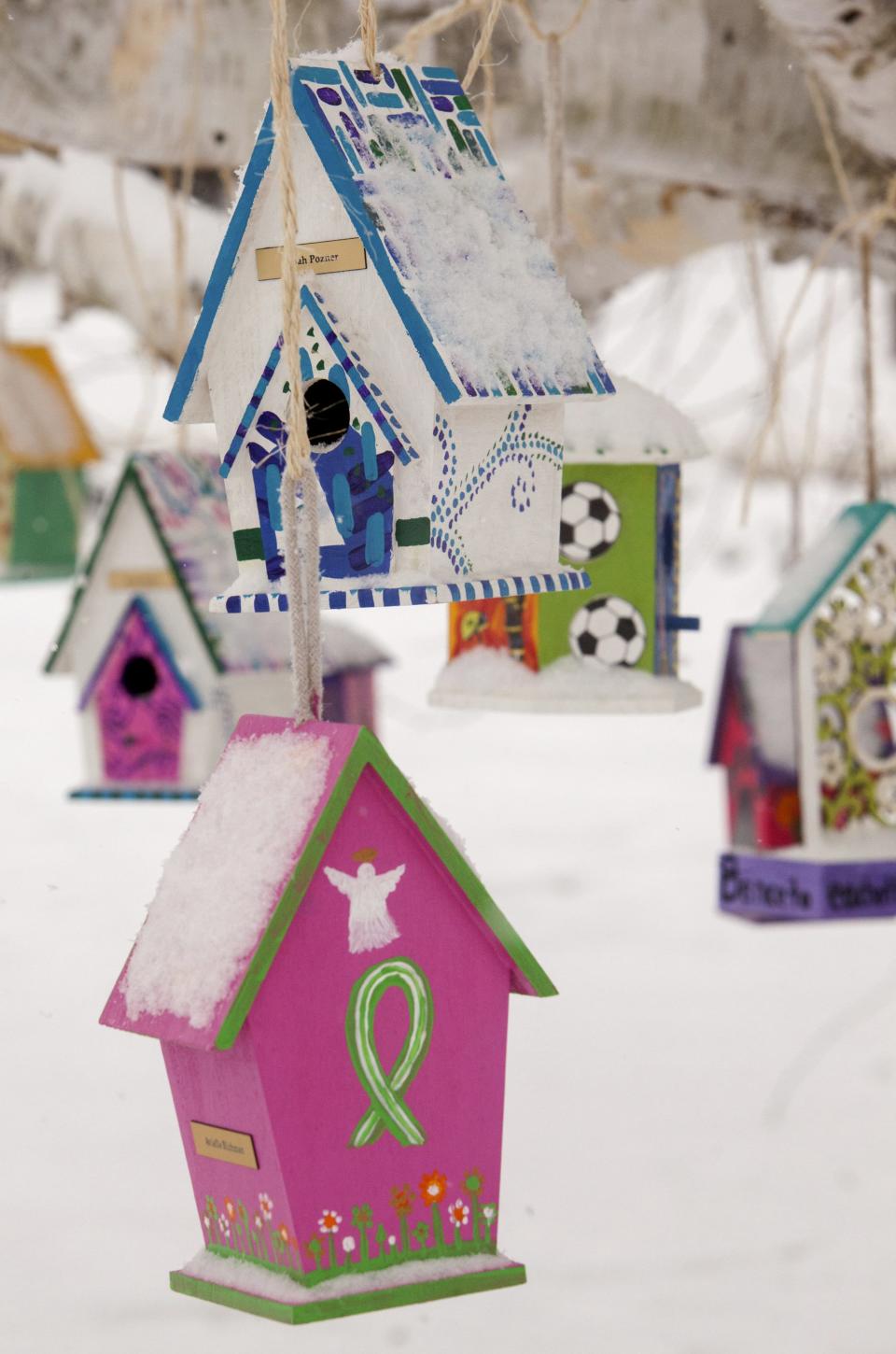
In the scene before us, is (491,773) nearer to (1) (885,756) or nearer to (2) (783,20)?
(1) (885,756)

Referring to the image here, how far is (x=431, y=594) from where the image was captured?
1.12m

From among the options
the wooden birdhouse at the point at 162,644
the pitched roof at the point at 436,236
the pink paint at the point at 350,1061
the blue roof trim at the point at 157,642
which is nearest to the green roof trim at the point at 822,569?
the wooden birdhouse at the point at 162,644

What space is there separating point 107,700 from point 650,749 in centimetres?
207

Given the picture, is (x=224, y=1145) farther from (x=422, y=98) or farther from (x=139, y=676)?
(x=139, y=676)

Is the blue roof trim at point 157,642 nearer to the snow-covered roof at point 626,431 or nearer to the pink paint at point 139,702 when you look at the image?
the pink paint at point 139,702

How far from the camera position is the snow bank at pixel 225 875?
3.29ft

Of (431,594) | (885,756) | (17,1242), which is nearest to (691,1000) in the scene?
(885,756)

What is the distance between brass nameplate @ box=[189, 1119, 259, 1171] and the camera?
3.41 feet

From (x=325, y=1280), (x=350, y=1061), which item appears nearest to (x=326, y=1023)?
(x=350, y=1061)

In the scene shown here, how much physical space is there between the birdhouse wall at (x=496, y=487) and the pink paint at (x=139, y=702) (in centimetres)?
88

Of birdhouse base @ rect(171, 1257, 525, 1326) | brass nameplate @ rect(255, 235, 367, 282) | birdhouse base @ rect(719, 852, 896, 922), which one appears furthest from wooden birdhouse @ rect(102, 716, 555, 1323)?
birdhouse base @ rect(719, 852, 896, 922)

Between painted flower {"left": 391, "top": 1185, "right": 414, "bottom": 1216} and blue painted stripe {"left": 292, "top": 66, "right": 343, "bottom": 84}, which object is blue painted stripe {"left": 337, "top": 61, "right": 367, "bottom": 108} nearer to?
blue painted stripe {"left": 292, "top": 66, "right": 343, "bottom": 84}

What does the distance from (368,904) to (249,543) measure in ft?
0.87

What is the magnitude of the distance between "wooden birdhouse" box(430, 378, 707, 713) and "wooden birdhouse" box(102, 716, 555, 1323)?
703 mm
